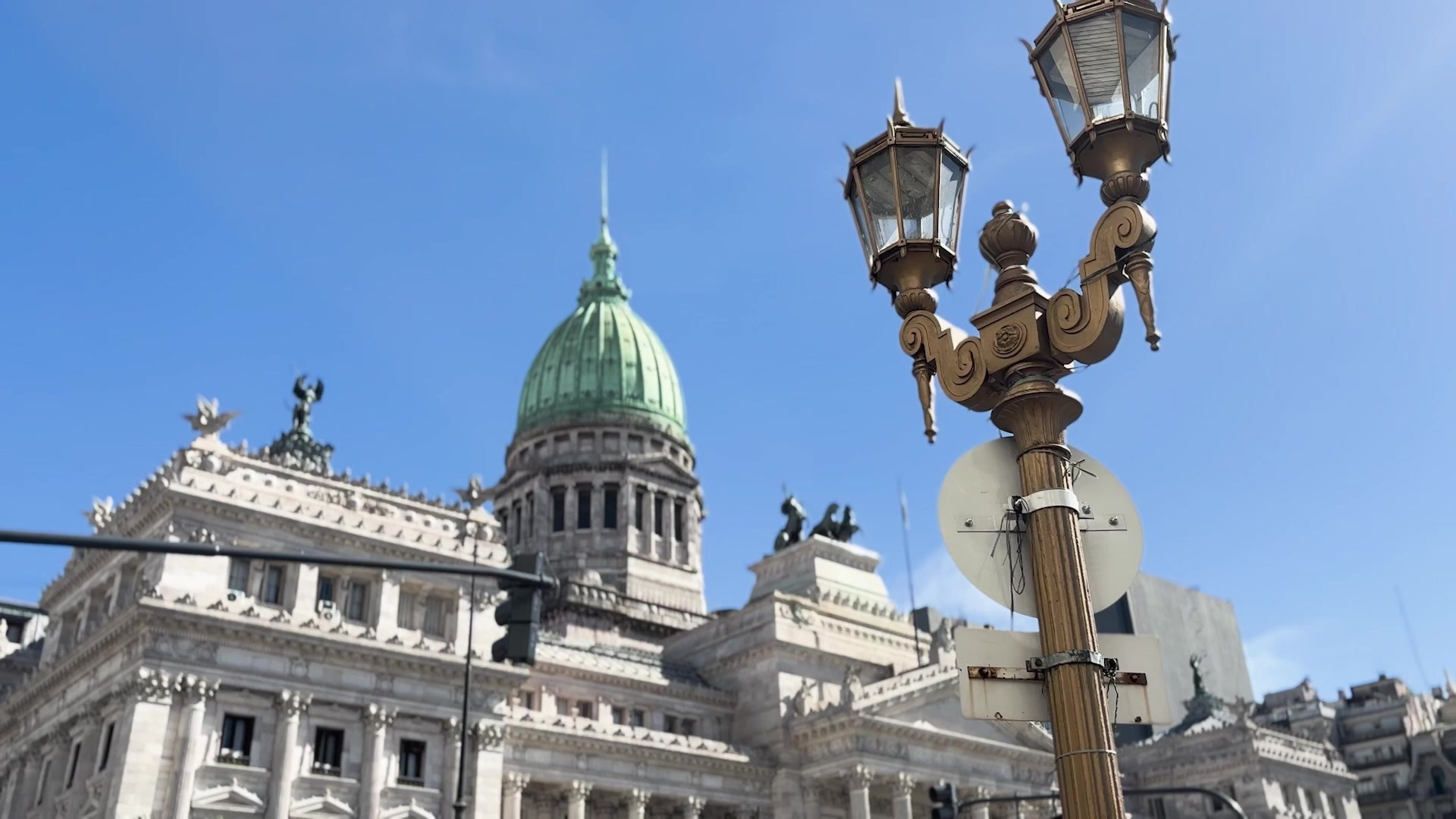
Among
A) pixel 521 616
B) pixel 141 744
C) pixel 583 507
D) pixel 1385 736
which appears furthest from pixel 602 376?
pixel 521 616

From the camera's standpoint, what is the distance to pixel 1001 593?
8828 millimetres

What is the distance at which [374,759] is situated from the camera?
44.6m

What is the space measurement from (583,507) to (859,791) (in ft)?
118

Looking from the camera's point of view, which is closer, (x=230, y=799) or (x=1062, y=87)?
(x=1062, y=87)

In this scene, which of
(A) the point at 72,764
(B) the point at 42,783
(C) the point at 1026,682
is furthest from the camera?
(B) the point at 42,783

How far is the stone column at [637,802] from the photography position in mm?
53062

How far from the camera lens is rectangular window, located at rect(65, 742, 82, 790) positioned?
43719mm

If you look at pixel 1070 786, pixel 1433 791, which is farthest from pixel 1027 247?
pixel 1433 791

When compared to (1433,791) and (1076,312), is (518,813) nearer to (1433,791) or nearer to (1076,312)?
(1076,312)

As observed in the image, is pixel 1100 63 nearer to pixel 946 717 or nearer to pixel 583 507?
pixel 946 717


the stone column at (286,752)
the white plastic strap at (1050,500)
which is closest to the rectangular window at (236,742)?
the stone column at (286,752)

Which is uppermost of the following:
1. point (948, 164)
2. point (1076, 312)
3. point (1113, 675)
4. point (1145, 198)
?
point (948, 164)

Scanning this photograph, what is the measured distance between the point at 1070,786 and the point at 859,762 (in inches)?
1998

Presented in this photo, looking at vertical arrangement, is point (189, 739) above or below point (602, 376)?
below
